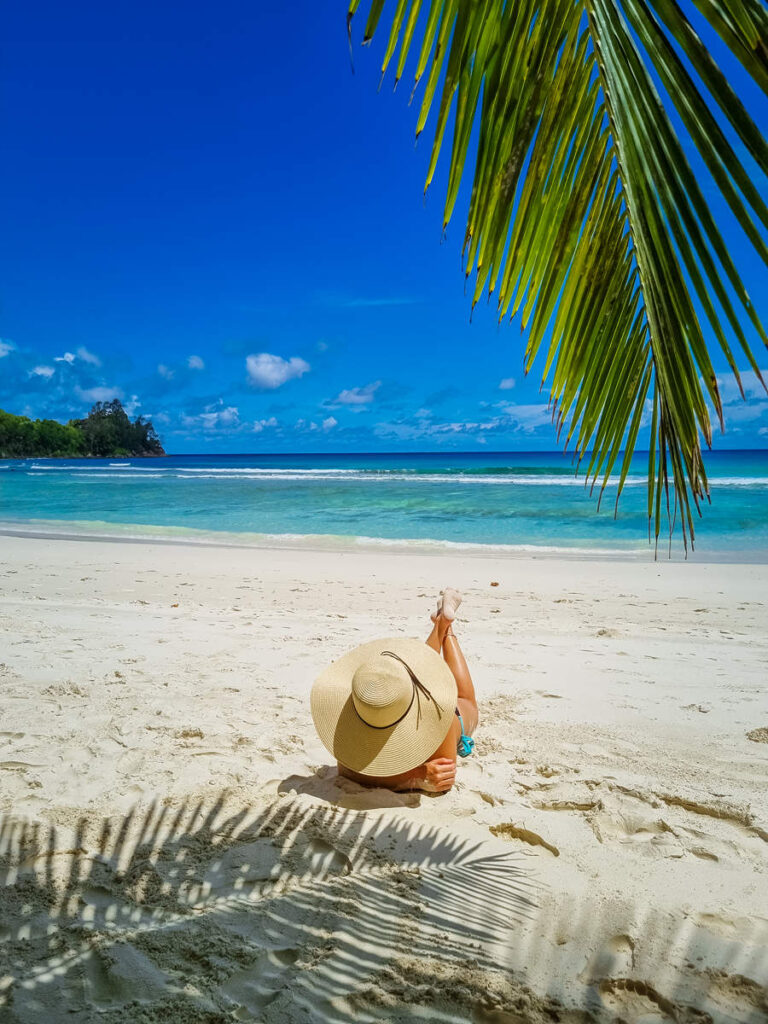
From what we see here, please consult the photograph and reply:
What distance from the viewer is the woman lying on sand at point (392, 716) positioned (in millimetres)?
2818

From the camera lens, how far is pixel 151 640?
17.7ft

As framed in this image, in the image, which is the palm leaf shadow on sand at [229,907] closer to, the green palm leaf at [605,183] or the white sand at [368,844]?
the white sand at [368,844]

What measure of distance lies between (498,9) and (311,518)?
1852 centimetres

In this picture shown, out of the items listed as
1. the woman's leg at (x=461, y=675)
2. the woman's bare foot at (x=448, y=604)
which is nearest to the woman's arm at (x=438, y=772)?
the woman's leg at (x=461, y=675)

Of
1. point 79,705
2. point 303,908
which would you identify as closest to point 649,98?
point 303,908

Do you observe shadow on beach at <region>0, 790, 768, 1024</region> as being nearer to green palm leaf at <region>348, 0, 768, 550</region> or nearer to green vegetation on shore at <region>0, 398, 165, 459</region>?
green palm leaf at <region>348, 0, 768, 550</region>

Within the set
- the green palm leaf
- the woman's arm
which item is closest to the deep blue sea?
the woman's arm

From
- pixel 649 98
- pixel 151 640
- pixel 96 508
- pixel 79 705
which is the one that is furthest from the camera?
pixel 96 508

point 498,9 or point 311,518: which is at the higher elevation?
point 498,9

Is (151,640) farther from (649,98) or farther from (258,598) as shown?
(649,98)

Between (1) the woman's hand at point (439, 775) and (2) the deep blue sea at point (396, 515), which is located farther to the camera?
(2) the deep blue sea at point (396, 515)

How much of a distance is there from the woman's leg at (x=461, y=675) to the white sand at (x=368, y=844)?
0.82ft

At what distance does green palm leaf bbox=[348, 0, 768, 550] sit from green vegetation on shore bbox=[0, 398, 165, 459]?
264ft

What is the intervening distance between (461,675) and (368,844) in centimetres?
97
